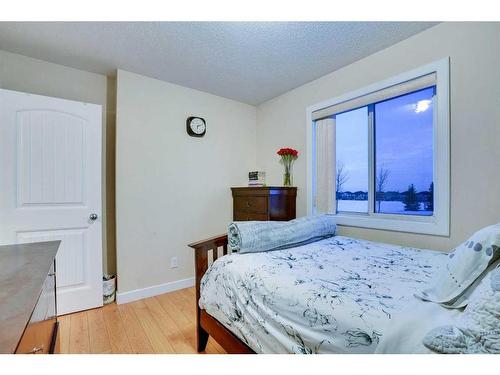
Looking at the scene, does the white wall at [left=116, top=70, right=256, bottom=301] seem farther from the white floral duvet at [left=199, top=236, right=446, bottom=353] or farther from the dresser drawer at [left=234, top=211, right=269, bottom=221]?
the white floral duvet at [left=199, top=236, right=446, bottom=353]

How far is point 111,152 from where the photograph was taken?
2.57 metres

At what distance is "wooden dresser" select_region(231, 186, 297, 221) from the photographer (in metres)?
2.61

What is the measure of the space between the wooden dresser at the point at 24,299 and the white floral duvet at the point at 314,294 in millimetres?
804

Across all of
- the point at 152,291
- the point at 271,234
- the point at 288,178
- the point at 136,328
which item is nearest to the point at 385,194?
the point at 288,178

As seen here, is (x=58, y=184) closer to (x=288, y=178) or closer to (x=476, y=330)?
(x=288, y=178)

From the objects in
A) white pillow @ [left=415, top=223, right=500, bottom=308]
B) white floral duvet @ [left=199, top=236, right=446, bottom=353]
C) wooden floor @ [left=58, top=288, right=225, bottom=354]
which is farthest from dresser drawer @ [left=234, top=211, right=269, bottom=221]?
white pillow @ [left=415, top=223, right=500, bottom=308]

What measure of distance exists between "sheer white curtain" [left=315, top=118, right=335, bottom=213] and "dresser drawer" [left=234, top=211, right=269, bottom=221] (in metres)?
0.61

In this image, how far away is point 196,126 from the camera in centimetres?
288

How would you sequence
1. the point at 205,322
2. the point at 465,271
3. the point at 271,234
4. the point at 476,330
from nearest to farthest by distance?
the point at 476,330
the point at 465,271
the point at 205,322
the point at 271,234

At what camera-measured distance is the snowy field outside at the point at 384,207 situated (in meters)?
1.98

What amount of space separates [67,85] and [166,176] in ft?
4.25

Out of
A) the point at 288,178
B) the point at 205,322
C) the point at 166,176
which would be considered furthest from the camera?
the point at 288,178

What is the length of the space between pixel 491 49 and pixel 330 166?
1408mm

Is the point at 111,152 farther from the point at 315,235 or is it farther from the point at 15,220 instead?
the point at 315,235
